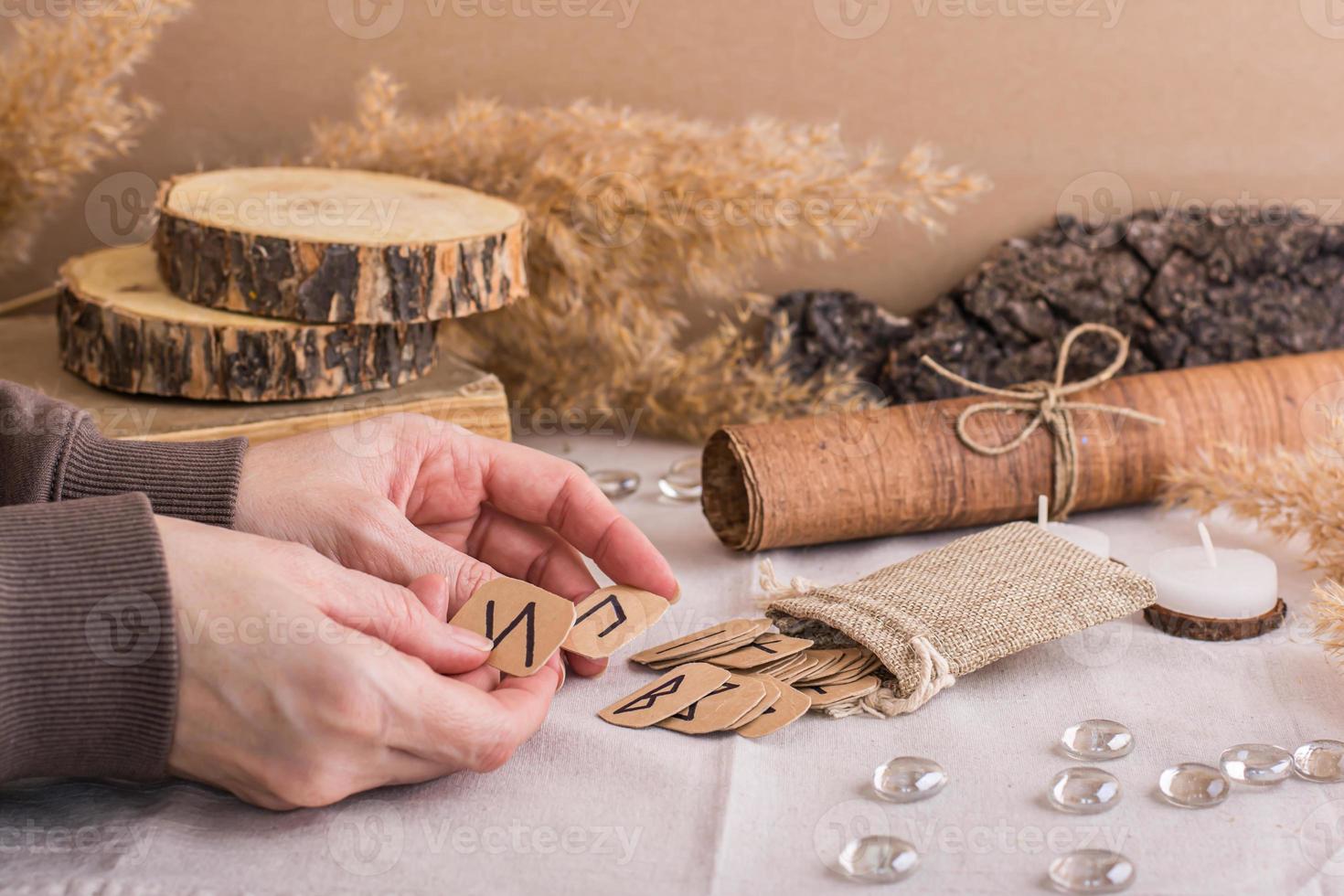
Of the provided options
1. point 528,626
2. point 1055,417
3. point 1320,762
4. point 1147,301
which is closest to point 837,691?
point 528,626

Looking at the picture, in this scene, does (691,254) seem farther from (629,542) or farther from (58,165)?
(58,165)

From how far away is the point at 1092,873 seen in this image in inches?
36.6

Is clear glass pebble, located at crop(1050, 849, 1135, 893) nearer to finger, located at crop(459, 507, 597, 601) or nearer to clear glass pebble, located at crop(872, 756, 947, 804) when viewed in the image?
clear glass pebble, located at crop(872, 756, 947, 804)

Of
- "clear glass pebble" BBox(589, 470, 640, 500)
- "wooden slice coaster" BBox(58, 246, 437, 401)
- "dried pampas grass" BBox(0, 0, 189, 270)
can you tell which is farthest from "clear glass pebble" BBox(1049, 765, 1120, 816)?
"dried pampas grass" BBox(0, 0, 189, 270)

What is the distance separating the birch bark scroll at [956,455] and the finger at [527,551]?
0.31 meters

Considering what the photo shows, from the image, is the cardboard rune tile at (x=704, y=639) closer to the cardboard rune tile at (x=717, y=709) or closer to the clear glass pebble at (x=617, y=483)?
the cardboard rune tile at (x=717, y=709)

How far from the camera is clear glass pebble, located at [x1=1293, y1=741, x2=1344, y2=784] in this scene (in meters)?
1.08

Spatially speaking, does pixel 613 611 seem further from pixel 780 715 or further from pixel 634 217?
pixel 634 217

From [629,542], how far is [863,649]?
27 centimetres

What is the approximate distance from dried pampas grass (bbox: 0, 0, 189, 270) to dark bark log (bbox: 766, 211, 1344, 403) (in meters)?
1.15

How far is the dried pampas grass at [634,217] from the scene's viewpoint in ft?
6.14

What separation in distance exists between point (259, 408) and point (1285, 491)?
4.45ft

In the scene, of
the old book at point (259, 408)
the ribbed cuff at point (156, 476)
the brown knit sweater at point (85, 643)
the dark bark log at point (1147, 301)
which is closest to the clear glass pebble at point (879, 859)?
the brown knit sweater at point (85, 643)

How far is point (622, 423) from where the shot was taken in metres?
2.18
